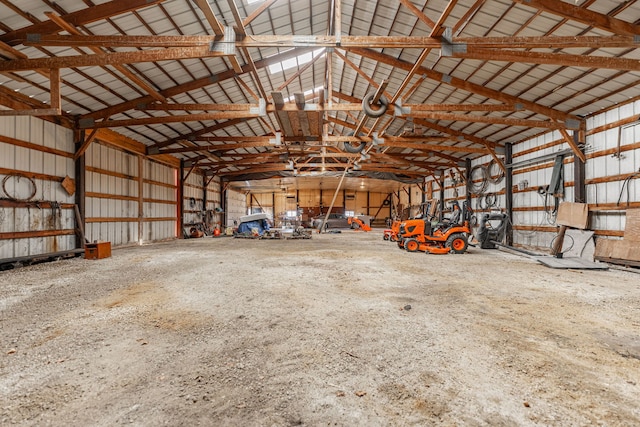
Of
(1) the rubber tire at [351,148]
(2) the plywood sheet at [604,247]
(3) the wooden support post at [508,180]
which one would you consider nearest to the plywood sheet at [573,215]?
(2) the plywood sheet at [604,247]

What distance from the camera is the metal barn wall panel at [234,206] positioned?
23.3 metres

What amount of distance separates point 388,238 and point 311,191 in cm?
1640

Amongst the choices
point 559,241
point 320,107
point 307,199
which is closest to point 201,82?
point 320,107

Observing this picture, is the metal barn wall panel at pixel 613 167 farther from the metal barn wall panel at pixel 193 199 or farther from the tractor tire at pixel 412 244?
the metal barn wall panel at pixel 193 199

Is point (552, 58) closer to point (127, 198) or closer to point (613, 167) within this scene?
point (613, 167)

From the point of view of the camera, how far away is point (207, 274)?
6.07 m

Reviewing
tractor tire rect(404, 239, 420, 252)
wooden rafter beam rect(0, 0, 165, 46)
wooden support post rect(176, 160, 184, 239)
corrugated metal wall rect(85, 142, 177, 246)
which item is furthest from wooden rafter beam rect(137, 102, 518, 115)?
wooden support post rect(176, 160, 184, 239)

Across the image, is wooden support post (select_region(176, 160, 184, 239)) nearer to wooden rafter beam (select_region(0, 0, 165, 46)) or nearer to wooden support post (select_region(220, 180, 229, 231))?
wooden support post (select_region(220, 180, 229, 231))

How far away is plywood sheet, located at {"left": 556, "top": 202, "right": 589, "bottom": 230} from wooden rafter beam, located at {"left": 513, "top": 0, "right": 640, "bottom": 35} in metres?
5.22

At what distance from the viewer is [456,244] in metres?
9.65

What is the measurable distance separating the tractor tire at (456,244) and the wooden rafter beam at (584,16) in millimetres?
6087

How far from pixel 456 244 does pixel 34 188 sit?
1260cm

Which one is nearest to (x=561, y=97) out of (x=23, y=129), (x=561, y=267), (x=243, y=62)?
(x=561, y=267)

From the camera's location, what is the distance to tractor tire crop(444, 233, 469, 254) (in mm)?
9602
